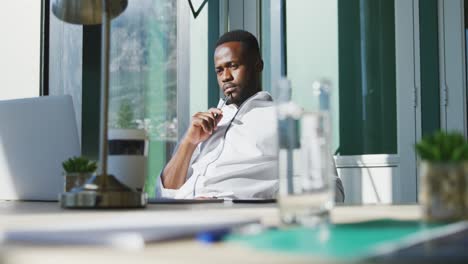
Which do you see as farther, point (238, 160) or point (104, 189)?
point (238, 160)

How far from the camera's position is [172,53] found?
145 inches

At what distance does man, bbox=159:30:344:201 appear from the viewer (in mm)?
2490

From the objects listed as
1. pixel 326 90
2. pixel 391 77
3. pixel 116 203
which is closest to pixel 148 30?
pixel 391 77

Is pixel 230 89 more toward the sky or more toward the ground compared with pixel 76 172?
more toward the sky

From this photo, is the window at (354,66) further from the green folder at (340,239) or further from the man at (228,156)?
the green folder at (340,239)

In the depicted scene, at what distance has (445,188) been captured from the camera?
848mm

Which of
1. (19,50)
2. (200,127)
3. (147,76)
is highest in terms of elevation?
(19,50)

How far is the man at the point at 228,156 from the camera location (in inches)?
98.0

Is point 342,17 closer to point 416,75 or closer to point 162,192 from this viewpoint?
point 416,75

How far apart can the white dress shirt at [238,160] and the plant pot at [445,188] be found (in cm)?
159

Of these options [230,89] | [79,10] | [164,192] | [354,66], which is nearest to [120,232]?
[79,10]

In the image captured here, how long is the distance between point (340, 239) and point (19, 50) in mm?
3253

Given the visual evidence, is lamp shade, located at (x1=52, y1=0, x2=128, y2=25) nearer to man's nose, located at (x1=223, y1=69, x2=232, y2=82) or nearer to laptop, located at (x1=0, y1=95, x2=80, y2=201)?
laptop, located at (x1=0, y1=95, x2=80, y2=201)

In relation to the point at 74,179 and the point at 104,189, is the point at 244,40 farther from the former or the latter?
the point at 104,189
